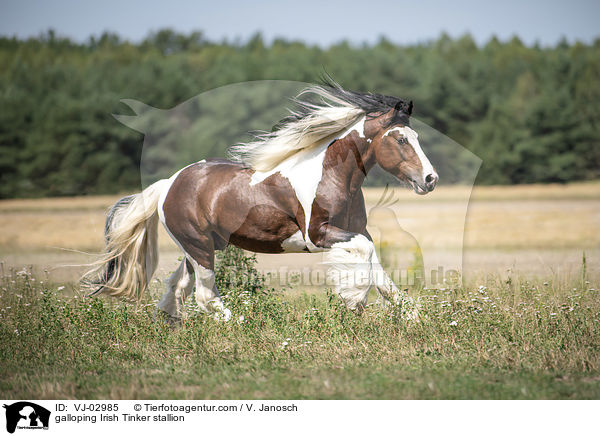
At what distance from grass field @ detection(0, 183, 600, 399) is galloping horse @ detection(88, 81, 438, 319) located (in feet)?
1.21

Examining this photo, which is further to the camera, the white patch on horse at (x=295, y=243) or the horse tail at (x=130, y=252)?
the horse tail at (x=130, y=252)

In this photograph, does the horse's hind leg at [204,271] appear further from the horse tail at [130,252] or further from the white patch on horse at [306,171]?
the white patch on horse at [306,171]

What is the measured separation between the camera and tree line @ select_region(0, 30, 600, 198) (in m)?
21.7

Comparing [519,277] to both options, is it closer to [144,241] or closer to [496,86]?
[144,241]

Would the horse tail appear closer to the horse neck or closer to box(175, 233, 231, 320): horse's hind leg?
box(175, 233, 231, 320): horse's hind leg

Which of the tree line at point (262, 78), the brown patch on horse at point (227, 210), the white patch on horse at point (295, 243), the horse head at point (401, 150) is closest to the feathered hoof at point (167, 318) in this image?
the brown patch on horse at point (227, 210)

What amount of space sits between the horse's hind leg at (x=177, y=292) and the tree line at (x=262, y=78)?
13646mm

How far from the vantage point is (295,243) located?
5.86 metres
